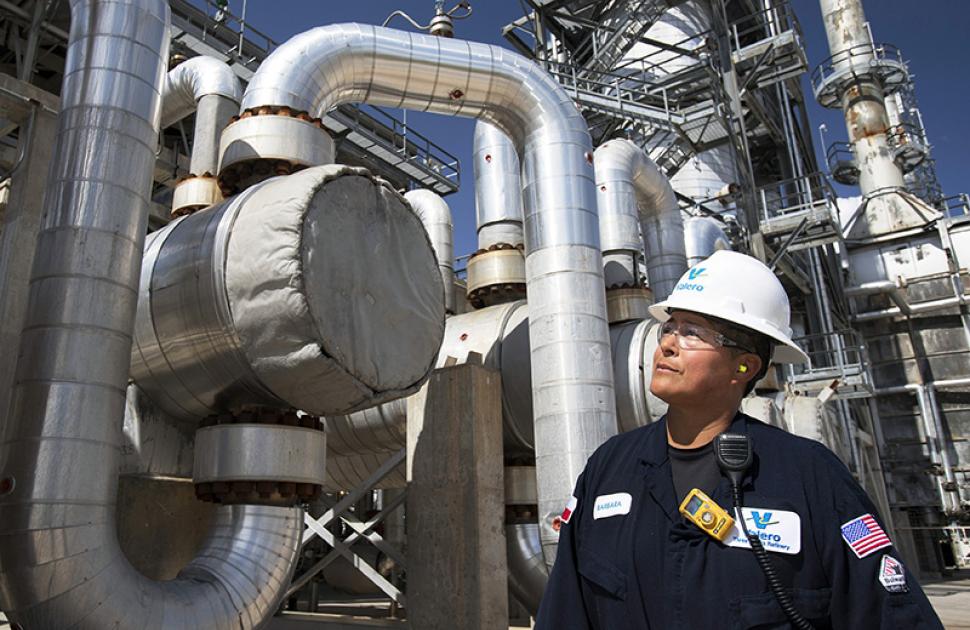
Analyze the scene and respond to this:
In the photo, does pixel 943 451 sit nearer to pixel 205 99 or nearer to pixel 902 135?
pixel 902 135

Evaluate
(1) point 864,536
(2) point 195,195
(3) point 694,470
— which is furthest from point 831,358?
(1) point 864,536

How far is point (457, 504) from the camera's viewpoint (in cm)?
644

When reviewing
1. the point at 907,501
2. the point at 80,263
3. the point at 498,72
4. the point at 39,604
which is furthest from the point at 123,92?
the point at 907,501

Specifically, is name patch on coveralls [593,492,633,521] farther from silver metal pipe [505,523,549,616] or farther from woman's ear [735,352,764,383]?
silver metal pipe [505,523,549,616]

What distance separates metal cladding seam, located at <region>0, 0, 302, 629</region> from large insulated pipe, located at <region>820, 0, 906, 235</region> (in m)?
21.4

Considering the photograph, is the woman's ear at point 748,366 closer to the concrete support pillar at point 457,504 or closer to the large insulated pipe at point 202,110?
the concrete support pillar at point 457,504

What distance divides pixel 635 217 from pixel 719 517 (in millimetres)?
8009

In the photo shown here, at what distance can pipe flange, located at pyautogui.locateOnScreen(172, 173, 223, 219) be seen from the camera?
648cm

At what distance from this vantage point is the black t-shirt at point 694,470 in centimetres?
189

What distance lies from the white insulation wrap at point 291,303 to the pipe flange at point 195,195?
1.41 m

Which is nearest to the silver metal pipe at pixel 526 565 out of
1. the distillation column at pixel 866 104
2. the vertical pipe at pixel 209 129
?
the vertical pipe at pixel 209 129

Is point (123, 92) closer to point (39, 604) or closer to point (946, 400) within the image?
point (39, 604)

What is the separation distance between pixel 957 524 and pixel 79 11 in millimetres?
22520

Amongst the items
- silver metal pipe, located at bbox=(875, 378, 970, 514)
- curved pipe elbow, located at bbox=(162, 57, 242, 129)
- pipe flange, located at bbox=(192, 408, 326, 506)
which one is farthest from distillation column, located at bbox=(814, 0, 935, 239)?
pipe flange, located at bbox=(192, 408, 326, 506)
